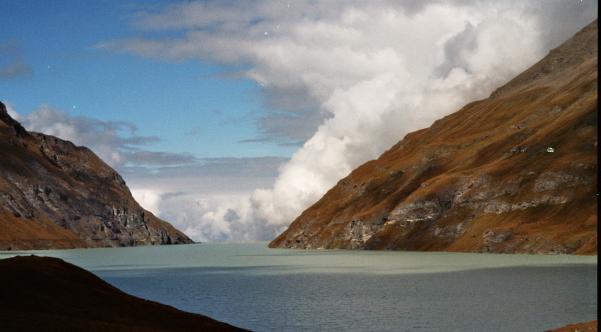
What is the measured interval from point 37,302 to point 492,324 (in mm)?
33110

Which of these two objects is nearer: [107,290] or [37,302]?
[37,302]

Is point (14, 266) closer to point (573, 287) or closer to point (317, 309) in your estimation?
point (317, 309)

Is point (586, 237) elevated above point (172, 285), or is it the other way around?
point (586, 237)

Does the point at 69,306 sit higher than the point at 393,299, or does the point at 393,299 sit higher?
the point at 69,306

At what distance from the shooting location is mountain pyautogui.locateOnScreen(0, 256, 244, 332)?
126ft

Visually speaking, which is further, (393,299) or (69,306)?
(393,299)

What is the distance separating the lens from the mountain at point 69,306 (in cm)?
3847

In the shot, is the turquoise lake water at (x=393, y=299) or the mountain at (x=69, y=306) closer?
the mountain at (x=69, y=306)

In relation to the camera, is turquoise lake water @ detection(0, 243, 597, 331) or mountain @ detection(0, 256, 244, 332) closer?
mountain @ detection(0, 256, 244, 332)

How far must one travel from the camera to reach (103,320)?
141 feet

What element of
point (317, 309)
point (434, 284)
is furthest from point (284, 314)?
point (434, 284)

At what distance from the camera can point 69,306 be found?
46.1 meters

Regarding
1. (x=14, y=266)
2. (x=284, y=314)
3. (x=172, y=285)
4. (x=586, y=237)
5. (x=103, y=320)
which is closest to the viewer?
(x=103, y=320)

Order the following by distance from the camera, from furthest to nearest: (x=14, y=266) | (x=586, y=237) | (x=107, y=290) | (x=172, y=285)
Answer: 1. (x=586, y=237)
2. (x=172, y=285)
3. (x=107, y=290)
4. (x=14, y=266)
